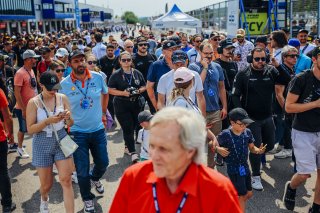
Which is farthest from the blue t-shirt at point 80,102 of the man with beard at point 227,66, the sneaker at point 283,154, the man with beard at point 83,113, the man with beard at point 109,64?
the man with beard at point 109,64

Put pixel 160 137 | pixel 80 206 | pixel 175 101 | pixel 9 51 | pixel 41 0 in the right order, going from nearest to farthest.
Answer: pixel 160 137 → pixel 175 101 → pixel 80 206 → pixel 9 51 → pixel 41 0

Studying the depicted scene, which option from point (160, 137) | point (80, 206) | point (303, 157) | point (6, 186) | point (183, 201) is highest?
point (160, 137)

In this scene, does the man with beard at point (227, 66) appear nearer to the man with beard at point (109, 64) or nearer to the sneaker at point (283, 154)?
the sneaker at point (283, 154)

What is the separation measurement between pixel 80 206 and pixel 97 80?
1.66 metres

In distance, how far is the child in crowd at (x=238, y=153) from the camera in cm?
437

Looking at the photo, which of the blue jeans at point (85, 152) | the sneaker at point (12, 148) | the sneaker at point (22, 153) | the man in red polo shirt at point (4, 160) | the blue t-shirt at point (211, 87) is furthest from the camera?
the sneaker at point (12, 148)

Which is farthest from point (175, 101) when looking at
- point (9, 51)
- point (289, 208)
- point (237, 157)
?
point (9, 51)

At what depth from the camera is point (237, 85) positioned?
18.0 feet

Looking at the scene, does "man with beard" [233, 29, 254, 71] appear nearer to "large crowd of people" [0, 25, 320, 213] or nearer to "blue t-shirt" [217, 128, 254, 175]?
"large crowd of people" [0, 25, 320, 213]

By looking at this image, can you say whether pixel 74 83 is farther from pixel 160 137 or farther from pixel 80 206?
pixel 160 137

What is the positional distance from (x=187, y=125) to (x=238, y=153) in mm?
2616

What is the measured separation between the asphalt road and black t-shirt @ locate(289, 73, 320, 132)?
44.0 inches

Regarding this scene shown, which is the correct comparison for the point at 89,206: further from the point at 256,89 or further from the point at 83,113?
the point at 256,89

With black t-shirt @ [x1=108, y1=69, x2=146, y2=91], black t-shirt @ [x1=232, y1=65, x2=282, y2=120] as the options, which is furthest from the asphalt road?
black t-shirt @ [x1=108, y1=69, x2=146, y2=91]
